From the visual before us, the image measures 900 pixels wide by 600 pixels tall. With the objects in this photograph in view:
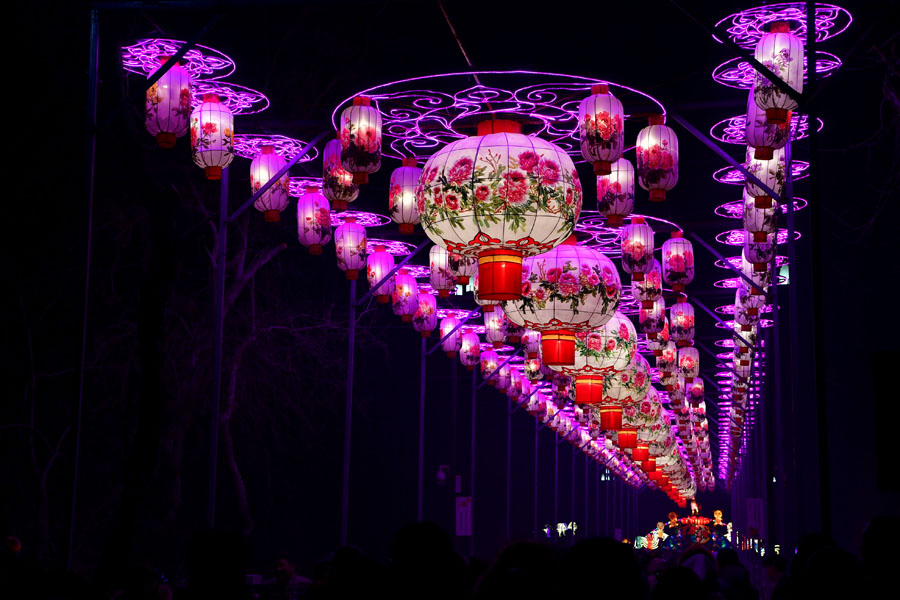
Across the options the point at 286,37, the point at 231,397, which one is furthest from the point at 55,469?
the point at 286,37

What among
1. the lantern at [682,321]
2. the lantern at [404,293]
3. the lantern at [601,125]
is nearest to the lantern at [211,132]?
the lantern at [601,125]

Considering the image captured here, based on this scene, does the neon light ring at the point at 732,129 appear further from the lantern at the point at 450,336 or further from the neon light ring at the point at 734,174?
the lantern at the point at 450,336

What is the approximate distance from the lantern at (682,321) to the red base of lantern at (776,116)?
35.3ft

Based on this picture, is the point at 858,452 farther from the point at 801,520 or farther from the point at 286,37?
the point at 286,37

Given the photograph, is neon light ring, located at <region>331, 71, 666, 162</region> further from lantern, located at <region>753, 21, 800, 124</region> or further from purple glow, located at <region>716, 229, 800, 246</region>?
purple glow, located at <region>716, 229, 800, 246</region>

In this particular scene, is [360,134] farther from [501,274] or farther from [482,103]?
[501,274]

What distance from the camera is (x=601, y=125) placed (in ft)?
27.3

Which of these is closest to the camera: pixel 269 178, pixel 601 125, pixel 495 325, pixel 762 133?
pixel 762 133

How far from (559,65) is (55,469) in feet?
27.8

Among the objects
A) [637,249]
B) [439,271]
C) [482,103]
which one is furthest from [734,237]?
[482,103]

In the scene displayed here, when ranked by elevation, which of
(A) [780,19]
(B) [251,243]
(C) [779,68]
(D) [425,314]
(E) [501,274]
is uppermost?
(B) [251,243]

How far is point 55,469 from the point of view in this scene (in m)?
13.4

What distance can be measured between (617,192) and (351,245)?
4.06 meters

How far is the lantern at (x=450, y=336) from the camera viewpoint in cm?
2041
